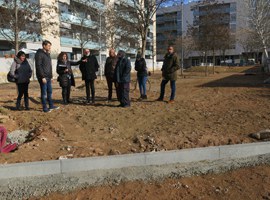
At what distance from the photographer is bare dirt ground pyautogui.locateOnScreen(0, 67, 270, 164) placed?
16.0 ft

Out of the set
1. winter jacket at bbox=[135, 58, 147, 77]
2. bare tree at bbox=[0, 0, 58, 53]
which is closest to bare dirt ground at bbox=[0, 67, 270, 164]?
winter jacket at bbox=[135, 58, 147, 77]

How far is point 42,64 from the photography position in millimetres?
7309

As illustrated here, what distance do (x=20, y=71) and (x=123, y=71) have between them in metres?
2.79

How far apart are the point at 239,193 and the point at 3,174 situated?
307 cm

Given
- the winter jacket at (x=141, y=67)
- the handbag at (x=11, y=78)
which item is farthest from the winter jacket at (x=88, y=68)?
the handbag at (x=11, y=78)

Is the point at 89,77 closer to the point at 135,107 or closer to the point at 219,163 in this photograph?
the point at 135,107

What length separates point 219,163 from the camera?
175 inches

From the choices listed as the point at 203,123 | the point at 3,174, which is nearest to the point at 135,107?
the point at 203,123

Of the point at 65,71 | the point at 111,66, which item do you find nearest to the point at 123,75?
the point at 111,66

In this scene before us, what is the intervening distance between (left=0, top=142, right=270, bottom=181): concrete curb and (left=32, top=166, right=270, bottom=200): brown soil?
0.52 m

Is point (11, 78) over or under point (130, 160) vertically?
over

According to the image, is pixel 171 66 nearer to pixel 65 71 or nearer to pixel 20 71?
pixel 65 71

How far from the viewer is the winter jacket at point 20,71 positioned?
781 cm

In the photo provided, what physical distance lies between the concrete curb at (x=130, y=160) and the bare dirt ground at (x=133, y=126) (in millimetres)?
360
